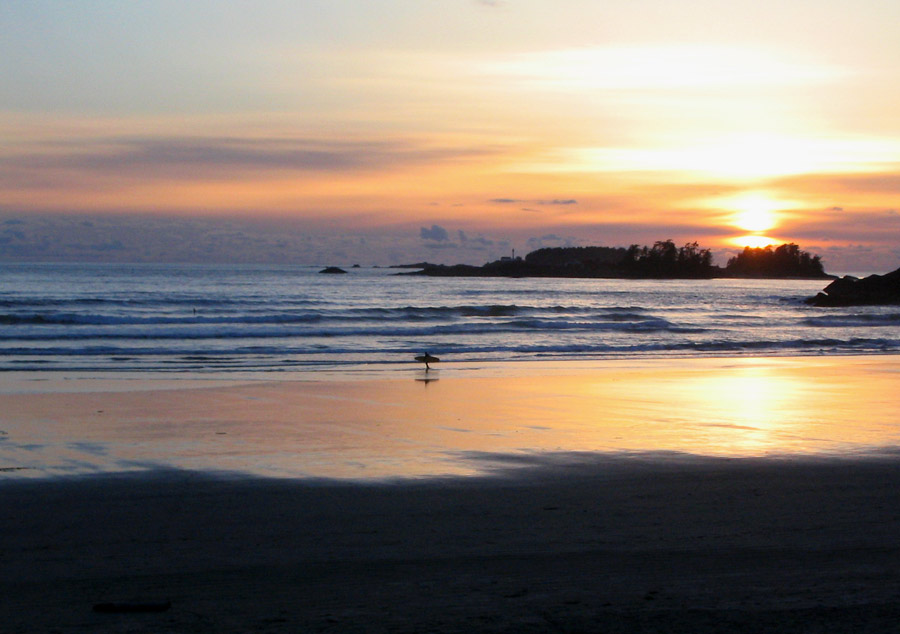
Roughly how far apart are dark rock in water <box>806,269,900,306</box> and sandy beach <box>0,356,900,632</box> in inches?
1842

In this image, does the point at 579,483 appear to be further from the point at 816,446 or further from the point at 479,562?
the point at 816,446

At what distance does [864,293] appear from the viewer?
185 feet

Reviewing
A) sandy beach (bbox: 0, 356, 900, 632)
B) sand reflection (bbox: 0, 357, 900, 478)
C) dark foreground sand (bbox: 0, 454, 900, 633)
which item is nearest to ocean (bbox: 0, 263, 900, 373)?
sand reflection (bbox: 0, 357, 900, 478)

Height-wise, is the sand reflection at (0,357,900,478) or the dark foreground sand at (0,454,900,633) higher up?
the dark foreground sand at (0,454,900,633)

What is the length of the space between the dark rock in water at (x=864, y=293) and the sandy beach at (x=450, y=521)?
153 feet

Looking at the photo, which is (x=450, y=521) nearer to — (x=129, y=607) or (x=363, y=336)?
(x=129, y=607)

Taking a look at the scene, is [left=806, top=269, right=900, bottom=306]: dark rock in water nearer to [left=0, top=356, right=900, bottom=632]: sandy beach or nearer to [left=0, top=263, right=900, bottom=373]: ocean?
[left=0, top=263, right=900, bottom=373]: ocean

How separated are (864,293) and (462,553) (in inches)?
2261

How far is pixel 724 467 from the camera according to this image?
7996mm

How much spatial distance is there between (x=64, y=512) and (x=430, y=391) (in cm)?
845

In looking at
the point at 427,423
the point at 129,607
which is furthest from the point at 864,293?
the point at 129,607

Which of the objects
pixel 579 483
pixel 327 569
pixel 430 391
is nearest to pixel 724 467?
pixel 579 483

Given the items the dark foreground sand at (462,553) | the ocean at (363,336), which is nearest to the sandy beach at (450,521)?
the dark foreground sand at (462,553)

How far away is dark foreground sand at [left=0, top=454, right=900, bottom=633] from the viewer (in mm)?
4312
